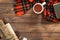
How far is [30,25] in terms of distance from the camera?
1724 millimetres

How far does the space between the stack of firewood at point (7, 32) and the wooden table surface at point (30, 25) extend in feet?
0.22

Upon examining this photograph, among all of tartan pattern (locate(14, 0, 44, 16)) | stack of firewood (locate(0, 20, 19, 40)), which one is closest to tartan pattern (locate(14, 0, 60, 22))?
tartan pattern (locate(14, 0, 44, 16))

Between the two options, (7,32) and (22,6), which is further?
(22,6)

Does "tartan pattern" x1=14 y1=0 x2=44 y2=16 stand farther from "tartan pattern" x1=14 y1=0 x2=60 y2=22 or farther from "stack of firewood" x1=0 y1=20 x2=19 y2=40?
"stack of firewood" x1=0 y1=20 x2=19 y2=40

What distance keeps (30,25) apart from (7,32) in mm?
218

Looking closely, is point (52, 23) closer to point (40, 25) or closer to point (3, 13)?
point (40, 25)

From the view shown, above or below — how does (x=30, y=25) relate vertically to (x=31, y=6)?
below

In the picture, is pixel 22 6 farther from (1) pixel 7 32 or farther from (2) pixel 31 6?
(1) pixel 7 32

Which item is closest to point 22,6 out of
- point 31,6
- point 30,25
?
point 31,6

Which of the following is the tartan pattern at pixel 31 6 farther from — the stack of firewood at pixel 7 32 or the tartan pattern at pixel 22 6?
the stack of firewood at pixel 7 32

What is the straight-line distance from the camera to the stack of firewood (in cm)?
165

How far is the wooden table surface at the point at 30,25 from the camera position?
1.67 meters

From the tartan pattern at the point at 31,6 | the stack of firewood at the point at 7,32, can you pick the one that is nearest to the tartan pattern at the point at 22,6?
the tartan pattern at the point at 31,6

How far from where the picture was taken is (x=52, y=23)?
1694mm
